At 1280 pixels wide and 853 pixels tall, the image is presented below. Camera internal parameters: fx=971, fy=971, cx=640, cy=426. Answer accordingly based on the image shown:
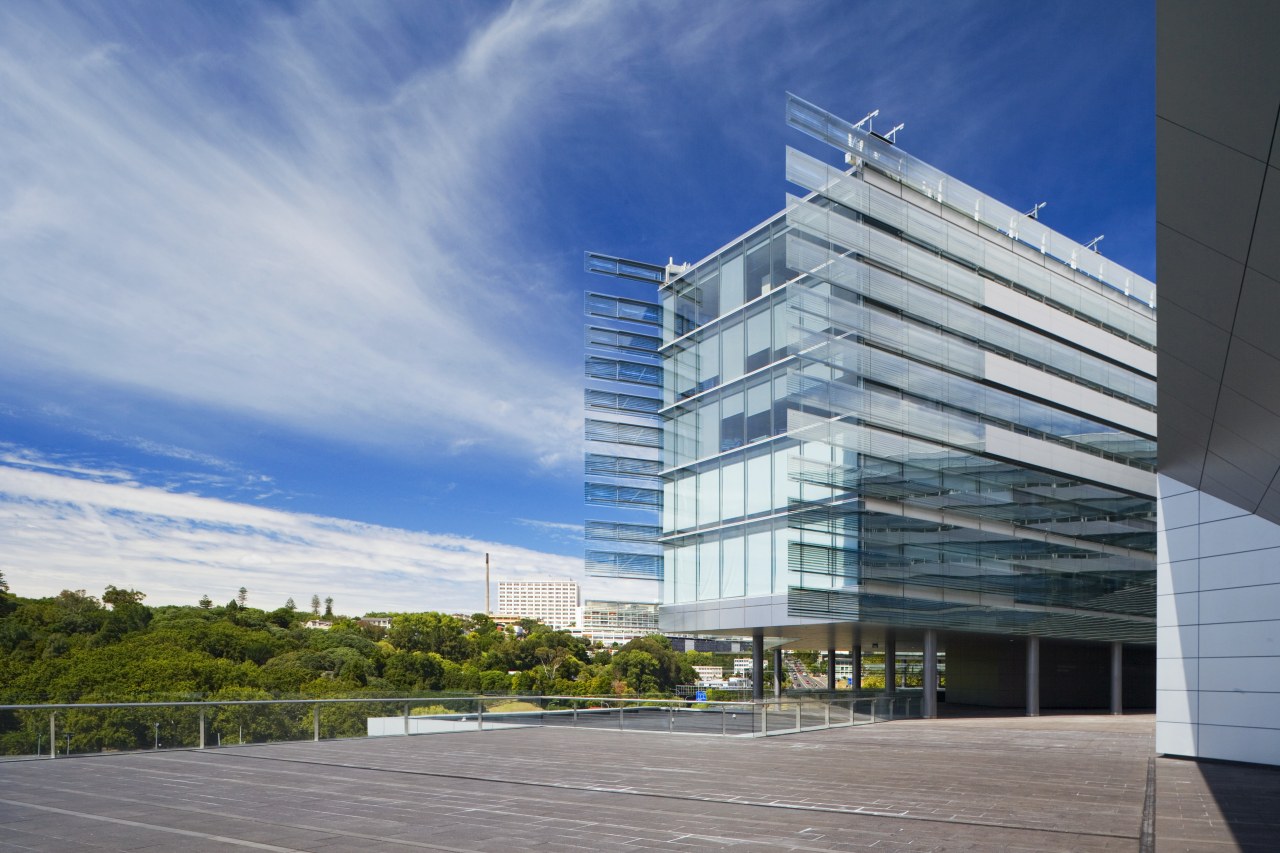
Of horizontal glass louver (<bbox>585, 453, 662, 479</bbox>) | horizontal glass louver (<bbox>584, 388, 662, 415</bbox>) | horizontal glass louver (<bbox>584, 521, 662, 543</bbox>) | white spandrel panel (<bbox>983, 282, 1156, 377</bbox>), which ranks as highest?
white spandrel panel (<bbox>983, 282, 1156, 377</bbox>)

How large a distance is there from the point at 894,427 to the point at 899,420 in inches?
13.0

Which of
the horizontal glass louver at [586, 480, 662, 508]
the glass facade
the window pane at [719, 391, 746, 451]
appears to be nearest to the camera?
the glass facade

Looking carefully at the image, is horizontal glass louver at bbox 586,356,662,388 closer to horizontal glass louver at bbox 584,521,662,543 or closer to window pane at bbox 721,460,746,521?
horizontal glass louver at bbox 584,521,662,543

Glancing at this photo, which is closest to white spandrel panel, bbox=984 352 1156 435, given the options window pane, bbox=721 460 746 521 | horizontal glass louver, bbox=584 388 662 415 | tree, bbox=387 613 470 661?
window pane, bbox=721 460 746 521

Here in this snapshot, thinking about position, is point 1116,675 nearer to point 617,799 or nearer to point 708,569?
point 708,569

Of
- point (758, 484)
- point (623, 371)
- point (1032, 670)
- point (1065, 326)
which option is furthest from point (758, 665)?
point (1065, 326)

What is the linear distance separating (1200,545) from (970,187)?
2775 cm

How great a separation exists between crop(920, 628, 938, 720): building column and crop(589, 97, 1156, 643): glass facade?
1.26 meters

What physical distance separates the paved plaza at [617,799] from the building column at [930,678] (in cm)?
1685

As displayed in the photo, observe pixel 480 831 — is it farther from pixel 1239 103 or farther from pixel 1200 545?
pixel 1200 545

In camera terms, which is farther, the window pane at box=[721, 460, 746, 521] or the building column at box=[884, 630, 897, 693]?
the building column at box=[884, 630, 897, 693]

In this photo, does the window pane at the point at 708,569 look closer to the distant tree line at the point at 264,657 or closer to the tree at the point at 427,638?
the distant tree line at the point at 264,657

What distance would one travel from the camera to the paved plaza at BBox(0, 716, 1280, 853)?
9180mm

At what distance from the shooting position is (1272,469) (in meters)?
12.4
